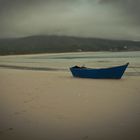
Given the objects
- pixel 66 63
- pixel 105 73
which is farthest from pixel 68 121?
pixel 66 63

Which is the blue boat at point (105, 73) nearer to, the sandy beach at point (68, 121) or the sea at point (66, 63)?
the sea at point (66, 63)

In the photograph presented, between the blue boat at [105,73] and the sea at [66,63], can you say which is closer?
the blue boat at [105,73]

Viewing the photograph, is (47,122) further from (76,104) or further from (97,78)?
(97,78)

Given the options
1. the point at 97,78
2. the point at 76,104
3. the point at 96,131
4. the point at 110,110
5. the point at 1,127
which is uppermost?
the point at 97,78

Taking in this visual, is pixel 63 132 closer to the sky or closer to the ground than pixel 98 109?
closer to the ground

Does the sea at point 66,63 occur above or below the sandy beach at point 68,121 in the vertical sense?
above

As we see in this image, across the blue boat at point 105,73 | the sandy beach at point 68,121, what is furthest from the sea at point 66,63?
the sandy beach at point 68,121

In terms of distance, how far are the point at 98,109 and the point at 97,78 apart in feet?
24.6

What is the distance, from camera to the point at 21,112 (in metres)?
4.53

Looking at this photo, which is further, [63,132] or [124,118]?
[124,118]

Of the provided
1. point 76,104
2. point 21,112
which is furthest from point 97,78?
point 21,112

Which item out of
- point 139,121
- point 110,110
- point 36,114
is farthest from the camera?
point 110,110

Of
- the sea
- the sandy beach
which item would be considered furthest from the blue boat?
the sandy beach

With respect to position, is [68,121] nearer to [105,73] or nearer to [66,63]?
[105,73]
